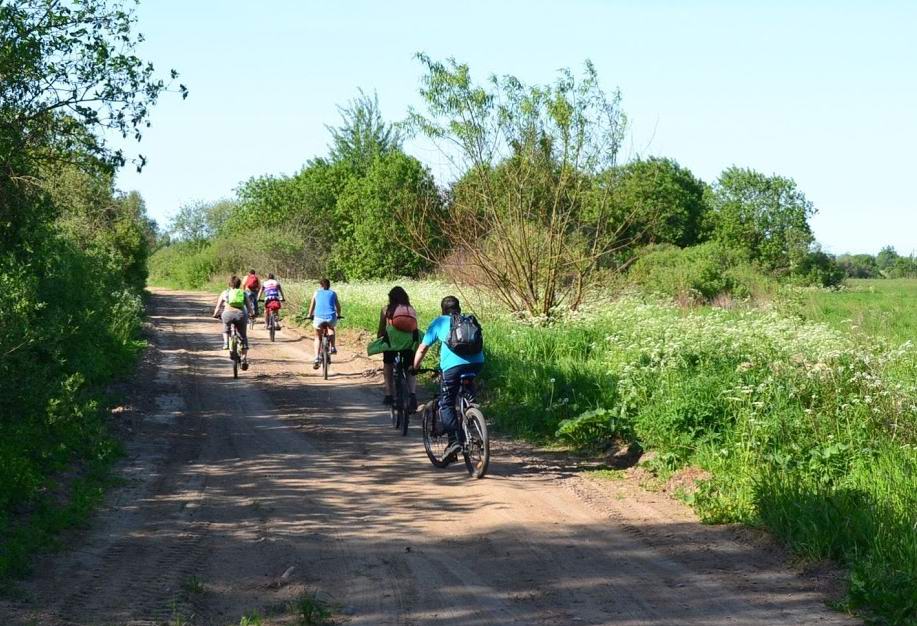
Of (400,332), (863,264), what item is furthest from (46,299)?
(863,264)

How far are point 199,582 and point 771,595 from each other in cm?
385

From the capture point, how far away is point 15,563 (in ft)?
23.7

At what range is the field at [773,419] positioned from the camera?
295 inches

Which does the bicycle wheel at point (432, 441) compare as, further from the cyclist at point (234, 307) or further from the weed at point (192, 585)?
the cyclist at point (234, 307)

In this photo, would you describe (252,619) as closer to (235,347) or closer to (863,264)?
(235,347)

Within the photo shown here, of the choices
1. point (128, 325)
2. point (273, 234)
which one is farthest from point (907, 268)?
point (128, 325)

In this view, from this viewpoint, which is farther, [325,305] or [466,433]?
[325,305]

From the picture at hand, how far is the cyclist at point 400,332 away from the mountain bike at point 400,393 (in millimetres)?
56

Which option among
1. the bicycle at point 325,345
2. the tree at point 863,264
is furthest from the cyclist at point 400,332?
the tree at point 863,264

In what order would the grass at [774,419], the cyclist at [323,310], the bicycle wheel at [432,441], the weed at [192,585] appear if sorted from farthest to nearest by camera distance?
the cyclist at [323,310] → the bicycle wheel at [432,441] → the grass at [774,419] → the weed at [192,585]

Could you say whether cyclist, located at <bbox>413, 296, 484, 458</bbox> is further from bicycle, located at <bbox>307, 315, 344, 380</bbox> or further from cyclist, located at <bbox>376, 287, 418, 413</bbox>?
bicycle, located at <bbox>307, 315, 344, 380</bbox>

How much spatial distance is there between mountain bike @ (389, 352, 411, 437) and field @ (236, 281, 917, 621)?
1.51 meters

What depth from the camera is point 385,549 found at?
25.9 ft

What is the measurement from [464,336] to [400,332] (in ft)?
10.1
